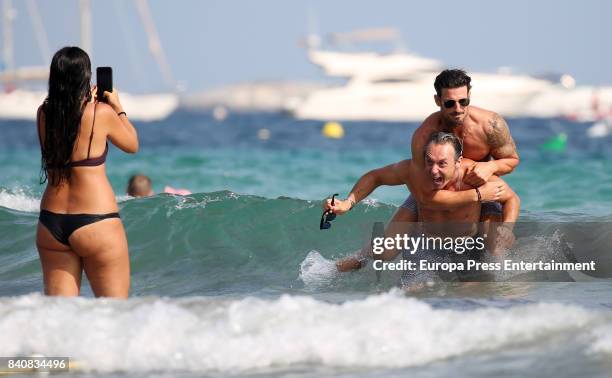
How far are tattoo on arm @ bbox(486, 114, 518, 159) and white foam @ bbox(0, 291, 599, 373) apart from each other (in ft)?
4.89

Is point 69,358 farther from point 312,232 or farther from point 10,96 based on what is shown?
point 10,96

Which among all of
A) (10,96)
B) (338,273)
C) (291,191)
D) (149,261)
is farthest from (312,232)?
(10,96)

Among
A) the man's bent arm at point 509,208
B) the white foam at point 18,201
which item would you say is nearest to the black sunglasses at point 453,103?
the man's bent arm at point 509,208

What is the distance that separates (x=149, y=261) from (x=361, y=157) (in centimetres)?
2205

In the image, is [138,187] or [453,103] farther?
[138,187]

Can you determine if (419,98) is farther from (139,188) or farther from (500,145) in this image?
(500,145)

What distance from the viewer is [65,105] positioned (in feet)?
16.4

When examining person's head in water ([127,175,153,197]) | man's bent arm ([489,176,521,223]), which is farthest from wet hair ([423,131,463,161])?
person's head in water ([127,175,153,197])

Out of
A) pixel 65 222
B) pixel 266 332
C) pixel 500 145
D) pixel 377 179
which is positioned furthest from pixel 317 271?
pixel 65 222

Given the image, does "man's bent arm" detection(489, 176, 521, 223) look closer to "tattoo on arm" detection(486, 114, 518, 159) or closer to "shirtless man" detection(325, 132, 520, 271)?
"shirtless man" detection(325, 132, 520, 271)

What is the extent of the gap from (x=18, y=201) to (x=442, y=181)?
765 cm

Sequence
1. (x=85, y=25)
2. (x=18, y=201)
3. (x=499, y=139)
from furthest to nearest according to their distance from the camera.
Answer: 1. (x=85, y=25)
2. (x=18, y=201)
3. (x=499, y=139)

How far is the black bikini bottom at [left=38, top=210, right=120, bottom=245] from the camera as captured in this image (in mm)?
5039

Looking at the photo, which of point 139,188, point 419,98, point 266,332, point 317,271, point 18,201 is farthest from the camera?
point 419,98
